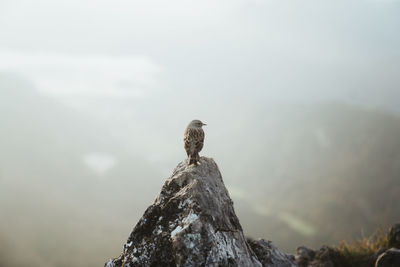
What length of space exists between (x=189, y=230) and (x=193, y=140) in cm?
351

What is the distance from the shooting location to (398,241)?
1563 centimetres

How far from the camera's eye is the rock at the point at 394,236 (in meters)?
15.6

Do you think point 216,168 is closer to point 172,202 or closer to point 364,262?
point 172,202

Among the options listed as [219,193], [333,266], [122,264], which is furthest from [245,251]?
[333,266]

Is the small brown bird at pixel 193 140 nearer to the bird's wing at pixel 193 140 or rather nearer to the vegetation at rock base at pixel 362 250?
the bird's wing at pixel 193 140

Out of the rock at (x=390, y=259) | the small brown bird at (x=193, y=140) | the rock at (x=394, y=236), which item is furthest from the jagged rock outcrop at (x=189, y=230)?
the rock at (x=394, y=236)

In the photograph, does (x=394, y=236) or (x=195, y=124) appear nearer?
(x=195, y=124)

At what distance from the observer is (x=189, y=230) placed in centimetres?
719

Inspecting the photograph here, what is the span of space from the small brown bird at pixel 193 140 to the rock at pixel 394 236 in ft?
Answer: 41.5

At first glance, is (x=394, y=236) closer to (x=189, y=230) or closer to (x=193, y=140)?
(x=193, y=140)

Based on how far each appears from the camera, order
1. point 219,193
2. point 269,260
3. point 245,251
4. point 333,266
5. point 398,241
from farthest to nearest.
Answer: point 398,241
point 333,266
point 269,260
point 219,193
point 245,251

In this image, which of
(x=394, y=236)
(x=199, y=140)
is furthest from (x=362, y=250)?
(x=199, y=140)

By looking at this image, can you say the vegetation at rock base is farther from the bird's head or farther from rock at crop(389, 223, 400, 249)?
the bird's head

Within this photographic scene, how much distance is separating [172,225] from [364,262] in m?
11.9
